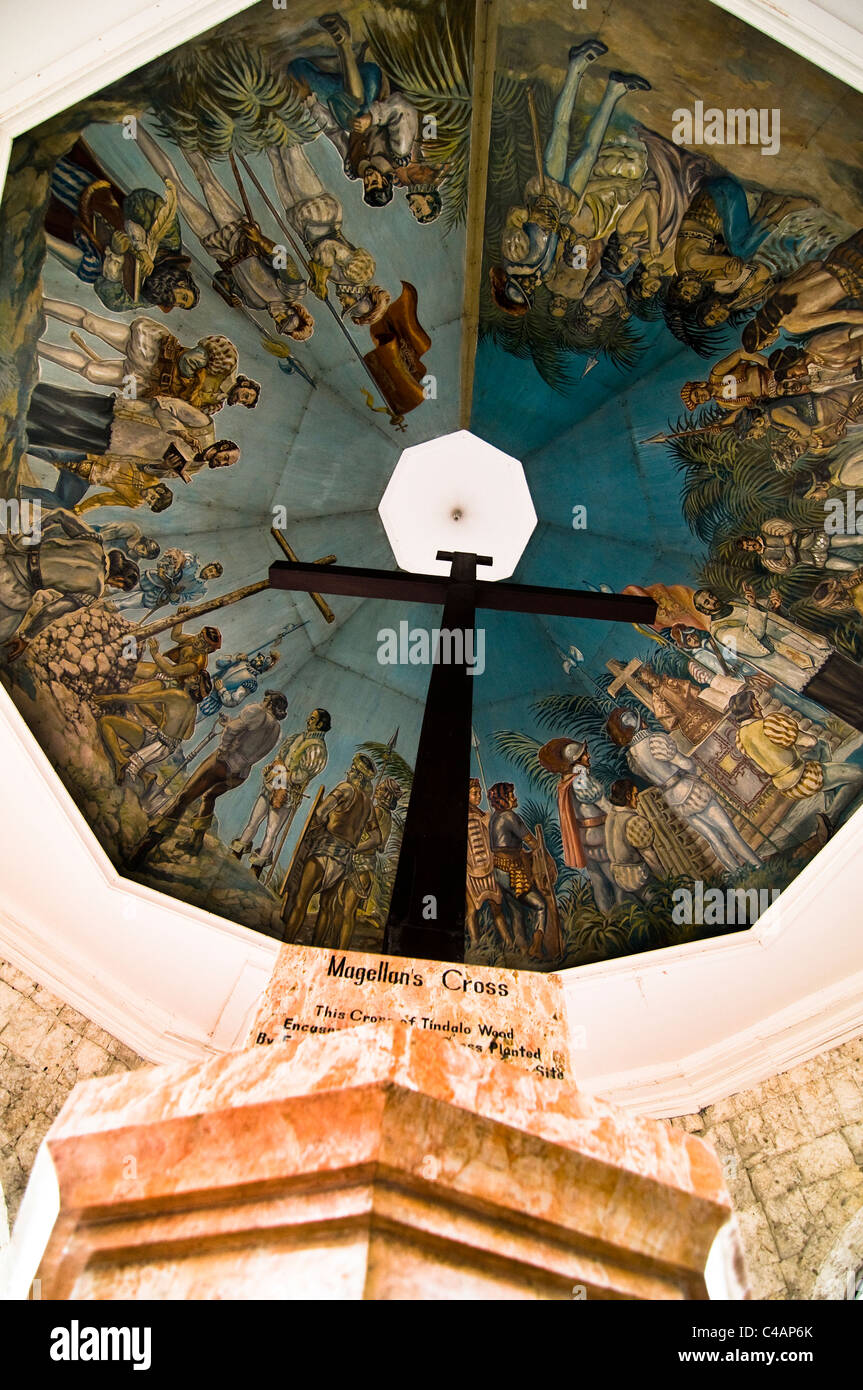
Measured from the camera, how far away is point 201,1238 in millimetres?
1971

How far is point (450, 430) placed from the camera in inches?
326

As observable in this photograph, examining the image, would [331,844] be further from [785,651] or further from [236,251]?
[236,251]

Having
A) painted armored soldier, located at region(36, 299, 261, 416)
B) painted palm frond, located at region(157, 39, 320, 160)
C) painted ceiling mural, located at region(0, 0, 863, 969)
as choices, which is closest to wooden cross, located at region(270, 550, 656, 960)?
painted ceiling mural, located at region(0, 0, 863, 969)

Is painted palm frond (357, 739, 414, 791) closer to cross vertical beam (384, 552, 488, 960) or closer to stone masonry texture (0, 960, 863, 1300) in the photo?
stone masonry texture (0, 960, 863, 1300)

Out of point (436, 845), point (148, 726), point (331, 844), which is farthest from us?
point (331, 844)

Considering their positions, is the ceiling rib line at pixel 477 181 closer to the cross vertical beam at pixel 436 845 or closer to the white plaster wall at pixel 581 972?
the cross vertical beam at pixel 436 845

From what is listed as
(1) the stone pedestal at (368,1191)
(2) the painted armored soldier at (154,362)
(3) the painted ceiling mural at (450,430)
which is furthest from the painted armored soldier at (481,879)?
(1) the stone pedestal at (368,1191)

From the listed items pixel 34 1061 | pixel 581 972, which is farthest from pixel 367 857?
pixel 34 1061

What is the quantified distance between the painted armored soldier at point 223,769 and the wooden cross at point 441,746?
2.75 metres

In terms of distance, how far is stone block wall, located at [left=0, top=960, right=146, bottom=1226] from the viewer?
19.0 feet

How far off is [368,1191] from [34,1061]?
5.28 meters
